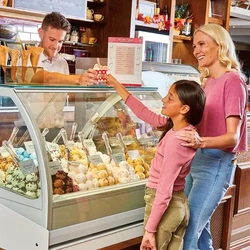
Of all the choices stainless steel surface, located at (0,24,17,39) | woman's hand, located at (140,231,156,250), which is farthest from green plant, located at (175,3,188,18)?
woman's hand, located at (140,231,156,250)

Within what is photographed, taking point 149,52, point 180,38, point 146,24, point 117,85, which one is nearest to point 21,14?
point 146,24

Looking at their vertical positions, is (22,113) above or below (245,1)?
below

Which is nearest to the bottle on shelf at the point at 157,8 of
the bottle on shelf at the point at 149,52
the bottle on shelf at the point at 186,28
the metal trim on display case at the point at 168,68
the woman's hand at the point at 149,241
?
the bottle on shelf at the point at 149,52

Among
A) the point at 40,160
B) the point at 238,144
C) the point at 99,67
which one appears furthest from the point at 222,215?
the point at 40,160

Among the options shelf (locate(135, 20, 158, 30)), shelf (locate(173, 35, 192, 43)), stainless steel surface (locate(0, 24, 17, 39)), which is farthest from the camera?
shelf (locate(173, 35, 192, 43))

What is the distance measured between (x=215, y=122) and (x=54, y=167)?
75 centimetres

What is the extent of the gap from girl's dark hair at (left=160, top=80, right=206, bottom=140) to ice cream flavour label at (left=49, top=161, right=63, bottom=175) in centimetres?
59

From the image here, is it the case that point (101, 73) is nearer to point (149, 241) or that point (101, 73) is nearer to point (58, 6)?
point (149, 241)

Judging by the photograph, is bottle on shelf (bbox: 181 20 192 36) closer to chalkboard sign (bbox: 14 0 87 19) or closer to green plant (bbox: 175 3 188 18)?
green plant (bbox: 175 3 188 18)

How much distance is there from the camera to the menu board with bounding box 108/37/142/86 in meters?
2.13

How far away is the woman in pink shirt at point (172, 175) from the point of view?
178 centimetres

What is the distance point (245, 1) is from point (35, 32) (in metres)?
3.68

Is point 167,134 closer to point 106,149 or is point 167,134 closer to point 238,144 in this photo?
point 238,144

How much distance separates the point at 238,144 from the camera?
2.04 meters
